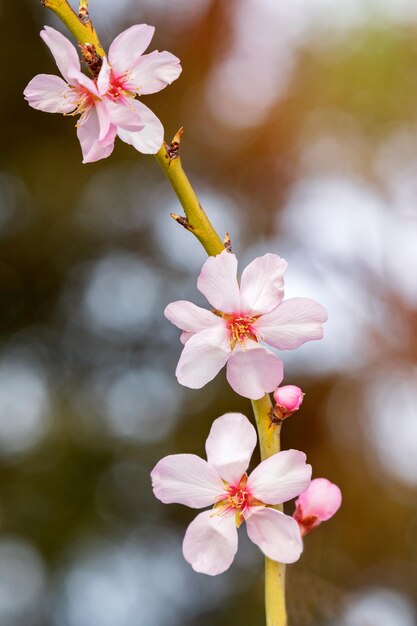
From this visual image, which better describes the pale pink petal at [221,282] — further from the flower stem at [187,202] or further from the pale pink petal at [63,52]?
the pale pink petal at [63,52]

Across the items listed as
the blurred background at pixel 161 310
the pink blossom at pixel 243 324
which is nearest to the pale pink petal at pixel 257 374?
the pink blossom at pixel 243 324

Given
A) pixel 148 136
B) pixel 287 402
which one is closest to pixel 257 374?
pixel 287 402

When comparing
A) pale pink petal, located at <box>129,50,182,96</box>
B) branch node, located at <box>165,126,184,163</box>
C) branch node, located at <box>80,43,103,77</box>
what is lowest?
branch node, located at <box>165,126,184,163</box>

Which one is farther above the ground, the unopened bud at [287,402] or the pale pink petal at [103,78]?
the pale pink petal at [103,78]

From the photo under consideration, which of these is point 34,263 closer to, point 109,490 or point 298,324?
point 109,490

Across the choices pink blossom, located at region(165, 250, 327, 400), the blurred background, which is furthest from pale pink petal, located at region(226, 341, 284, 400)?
the blurred background

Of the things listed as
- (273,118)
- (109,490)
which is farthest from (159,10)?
(109,490)

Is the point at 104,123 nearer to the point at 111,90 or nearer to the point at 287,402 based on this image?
the point at 111,90

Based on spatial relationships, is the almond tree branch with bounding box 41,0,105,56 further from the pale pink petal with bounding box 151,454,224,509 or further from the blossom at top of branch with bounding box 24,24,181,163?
the pale pink petal with bounding box 151,454,224,509
